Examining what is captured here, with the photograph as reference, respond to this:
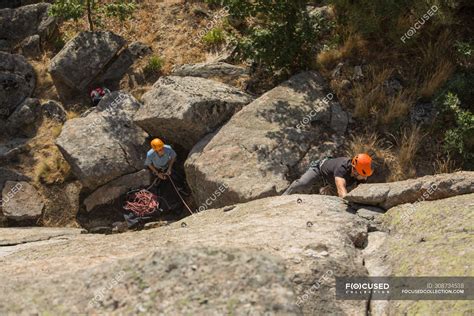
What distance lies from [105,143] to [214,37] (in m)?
5.84

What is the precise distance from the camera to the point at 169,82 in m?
12.8

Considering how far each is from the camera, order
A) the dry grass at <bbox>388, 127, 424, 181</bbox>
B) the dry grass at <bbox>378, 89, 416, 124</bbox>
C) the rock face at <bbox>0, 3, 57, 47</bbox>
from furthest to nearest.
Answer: the rock face at <bbox>0, 3, 57, 47</bbox>, the dry grass at <bbox>378, 89, 416, 124</bbox>, the dry grass at <bbox>388, 127, 424, 181</bbox>

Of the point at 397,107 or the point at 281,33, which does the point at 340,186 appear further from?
the point at 281,33

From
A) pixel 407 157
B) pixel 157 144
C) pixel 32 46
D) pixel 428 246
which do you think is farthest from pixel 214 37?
pixel 428 246

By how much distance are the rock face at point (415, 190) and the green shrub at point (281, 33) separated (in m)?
5.82

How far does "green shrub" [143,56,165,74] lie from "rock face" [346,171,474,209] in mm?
10046

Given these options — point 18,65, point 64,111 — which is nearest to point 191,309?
point 64,111

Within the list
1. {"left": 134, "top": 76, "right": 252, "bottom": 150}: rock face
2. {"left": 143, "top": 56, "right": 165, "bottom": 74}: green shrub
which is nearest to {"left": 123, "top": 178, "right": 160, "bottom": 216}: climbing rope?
{"left": 134, "top": 76, "right": 252, "bottom": 150}: rock face

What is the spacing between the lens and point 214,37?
1586 cm

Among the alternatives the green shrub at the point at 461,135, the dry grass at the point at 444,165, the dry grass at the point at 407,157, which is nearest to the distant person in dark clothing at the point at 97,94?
the dry grass at the point at 407,157

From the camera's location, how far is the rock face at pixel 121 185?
1265 cm

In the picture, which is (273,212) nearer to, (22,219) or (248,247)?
(248,247)

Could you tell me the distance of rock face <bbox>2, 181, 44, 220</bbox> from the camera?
12867 mm

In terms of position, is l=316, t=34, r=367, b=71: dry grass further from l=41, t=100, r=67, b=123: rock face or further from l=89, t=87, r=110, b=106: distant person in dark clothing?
l=41, t=100, r=67, b=123: rock face
